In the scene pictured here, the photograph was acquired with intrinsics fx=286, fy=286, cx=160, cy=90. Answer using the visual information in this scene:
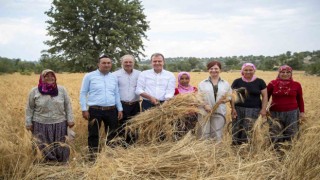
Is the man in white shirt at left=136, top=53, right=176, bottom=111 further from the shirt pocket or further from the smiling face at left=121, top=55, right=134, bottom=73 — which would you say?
the shirt pocket

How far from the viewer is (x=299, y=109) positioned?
4.50 meters

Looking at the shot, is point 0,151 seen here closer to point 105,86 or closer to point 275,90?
point 105,86

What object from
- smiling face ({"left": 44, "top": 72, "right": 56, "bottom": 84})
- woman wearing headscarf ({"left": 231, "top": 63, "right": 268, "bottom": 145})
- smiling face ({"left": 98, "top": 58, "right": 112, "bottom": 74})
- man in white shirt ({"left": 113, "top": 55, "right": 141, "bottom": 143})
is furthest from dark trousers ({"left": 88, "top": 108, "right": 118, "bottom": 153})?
woman wearing headscarf ({"left": 231, "top": 63, "right": 268, "bottom": 145})

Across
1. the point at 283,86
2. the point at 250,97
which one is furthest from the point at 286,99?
the point at 250,97

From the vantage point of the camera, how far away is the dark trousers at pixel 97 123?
14.0ft

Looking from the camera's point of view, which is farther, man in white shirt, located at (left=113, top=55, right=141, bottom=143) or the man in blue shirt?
man in white shirt, located at (left=113, top=55, right=141, bottom=143)

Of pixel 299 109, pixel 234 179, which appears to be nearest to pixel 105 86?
pixel 234 179

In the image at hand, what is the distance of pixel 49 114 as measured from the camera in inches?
155

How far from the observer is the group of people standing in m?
3.99

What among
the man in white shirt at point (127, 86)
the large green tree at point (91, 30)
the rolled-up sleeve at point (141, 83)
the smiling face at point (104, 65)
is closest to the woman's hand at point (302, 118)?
the rolled-up sleeve at point (141, 83)

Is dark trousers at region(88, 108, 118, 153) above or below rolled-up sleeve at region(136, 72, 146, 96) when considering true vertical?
below

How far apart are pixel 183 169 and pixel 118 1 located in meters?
23.5

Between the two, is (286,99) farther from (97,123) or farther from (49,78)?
(49,78)

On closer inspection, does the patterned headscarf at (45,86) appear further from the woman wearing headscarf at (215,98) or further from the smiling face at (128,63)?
the woman wearing headscarf at (215,98)
